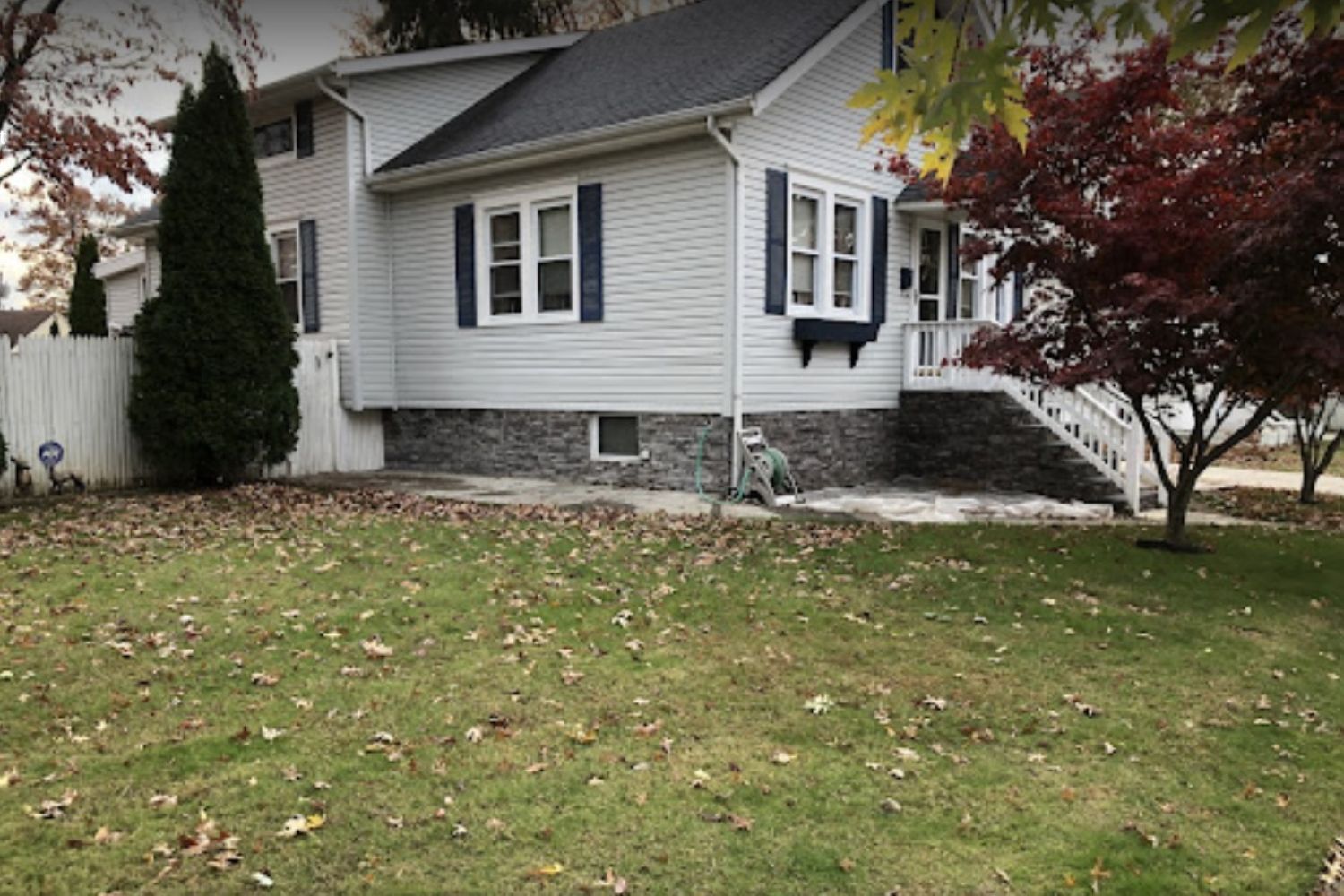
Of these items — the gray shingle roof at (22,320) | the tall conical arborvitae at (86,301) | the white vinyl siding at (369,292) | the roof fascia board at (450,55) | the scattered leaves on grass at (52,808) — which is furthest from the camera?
the gray shingle roof at (22,320)

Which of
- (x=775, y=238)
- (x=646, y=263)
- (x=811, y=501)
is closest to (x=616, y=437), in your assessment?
(x=646, y=263)

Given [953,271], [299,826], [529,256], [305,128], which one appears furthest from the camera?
[305,128]

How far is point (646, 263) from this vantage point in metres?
11.1

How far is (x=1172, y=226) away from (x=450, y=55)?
10990 millimetres

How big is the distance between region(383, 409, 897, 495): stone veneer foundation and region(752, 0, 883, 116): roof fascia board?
11.4 feet

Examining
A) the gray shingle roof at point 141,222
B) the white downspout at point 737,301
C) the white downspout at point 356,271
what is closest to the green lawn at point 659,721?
the white downspout at point 737,301

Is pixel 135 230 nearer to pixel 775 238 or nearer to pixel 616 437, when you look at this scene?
pixel 616 437

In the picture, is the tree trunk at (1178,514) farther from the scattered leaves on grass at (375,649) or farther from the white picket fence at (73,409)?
the white picket fence at (73,409)

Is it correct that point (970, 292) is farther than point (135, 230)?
No

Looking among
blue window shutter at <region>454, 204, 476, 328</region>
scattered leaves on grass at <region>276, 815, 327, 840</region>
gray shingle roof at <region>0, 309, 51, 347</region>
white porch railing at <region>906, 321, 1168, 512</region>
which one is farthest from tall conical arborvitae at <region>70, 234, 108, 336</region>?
gray shingle roof at <region>0, 309, 51, 347</region>

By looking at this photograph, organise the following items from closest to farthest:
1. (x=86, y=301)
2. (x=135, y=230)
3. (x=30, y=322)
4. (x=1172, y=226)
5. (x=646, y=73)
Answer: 1. (x=1172, y=226)
2. (x=646, y=73)
3. (x=135, y=230)
4. (x=86, y=301)
5. (x=30, y=322)

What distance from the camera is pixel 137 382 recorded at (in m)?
11.0

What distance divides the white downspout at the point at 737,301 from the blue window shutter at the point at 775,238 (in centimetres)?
45

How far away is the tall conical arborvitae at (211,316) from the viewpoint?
427 inches
